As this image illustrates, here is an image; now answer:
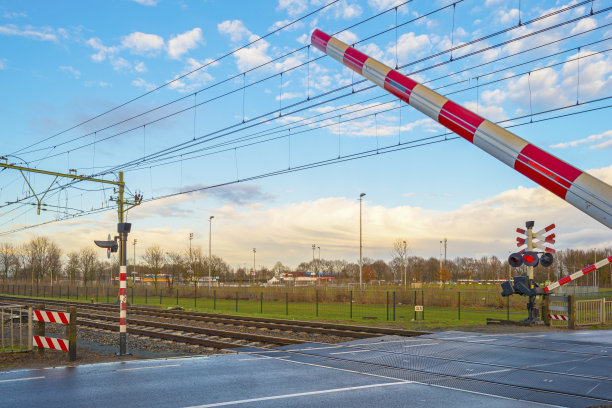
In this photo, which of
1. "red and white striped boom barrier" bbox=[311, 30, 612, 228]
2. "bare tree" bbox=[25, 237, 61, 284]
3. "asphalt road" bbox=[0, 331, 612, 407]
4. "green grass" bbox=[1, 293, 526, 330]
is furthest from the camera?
"bare tree" bbox=[25, 237, 61, 284]

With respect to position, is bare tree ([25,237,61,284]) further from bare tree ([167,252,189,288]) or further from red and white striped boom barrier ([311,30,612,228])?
red and white striped boom barrier ([311,30,612,228])

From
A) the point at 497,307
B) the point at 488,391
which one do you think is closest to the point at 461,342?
the point at 488,391

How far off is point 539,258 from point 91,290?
63142 millimetres

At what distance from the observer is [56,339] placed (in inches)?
529

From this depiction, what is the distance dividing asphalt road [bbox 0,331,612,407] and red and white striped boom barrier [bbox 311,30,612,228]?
4.79 meters

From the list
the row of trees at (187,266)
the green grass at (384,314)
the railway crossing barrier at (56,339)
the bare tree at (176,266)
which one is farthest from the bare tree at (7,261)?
the railway crossing barrier at (56,339)

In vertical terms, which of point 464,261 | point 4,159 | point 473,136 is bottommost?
point 464,261

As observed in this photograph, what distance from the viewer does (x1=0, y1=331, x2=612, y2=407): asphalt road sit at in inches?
338

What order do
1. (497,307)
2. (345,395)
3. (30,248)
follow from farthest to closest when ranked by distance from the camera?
(30,248) → (497,307) → (345,395)

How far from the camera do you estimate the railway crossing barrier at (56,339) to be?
13008mm

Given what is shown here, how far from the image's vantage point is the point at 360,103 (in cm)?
1862

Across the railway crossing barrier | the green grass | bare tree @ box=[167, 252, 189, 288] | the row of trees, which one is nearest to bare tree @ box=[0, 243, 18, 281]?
the row of trees

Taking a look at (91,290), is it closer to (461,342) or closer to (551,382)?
(461,342)

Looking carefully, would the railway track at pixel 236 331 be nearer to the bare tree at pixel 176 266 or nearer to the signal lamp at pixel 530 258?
the signal lamp at pixel 530 258
